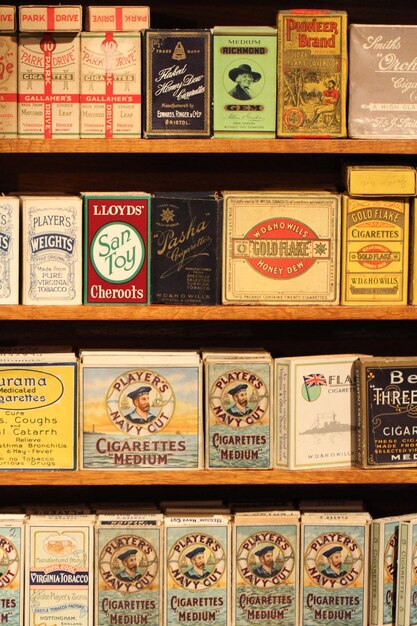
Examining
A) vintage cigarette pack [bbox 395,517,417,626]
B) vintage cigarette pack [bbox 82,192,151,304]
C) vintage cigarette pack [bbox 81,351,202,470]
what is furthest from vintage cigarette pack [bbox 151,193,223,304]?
vintage cigarette pack [bbox 395,517,417,626]

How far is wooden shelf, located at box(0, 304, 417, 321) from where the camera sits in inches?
85.9

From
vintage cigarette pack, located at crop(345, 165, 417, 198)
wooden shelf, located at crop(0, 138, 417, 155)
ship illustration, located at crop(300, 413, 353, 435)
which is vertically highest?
wooden shelf, located at crop(0, 138, 417, 155)

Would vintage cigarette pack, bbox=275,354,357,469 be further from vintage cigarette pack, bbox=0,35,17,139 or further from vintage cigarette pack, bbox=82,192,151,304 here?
vintage cigarette pack, bbox=0,35,17,139

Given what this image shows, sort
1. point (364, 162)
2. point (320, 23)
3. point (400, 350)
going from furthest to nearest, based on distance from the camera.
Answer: point (400, 350) < point (364, 162) < point (320, 23)

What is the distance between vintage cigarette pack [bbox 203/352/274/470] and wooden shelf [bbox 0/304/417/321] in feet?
0.36

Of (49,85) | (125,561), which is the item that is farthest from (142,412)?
(49,85)

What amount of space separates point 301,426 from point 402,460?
0.26m

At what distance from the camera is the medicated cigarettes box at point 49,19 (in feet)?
7.02

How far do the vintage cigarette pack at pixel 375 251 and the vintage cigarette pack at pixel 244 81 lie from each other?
280mm

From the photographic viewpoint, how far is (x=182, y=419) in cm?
223

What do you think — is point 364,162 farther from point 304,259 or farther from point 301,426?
point 301,426

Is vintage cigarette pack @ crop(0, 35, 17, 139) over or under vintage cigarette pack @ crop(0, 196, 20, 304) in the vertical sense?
over

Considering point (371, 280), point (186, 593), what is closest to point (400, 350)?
point (371, 280)

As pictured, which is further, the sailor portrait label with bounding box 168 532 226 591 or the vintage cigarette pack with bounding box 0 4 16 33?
the sailor portrait label with bounding box 168 532 226 591
